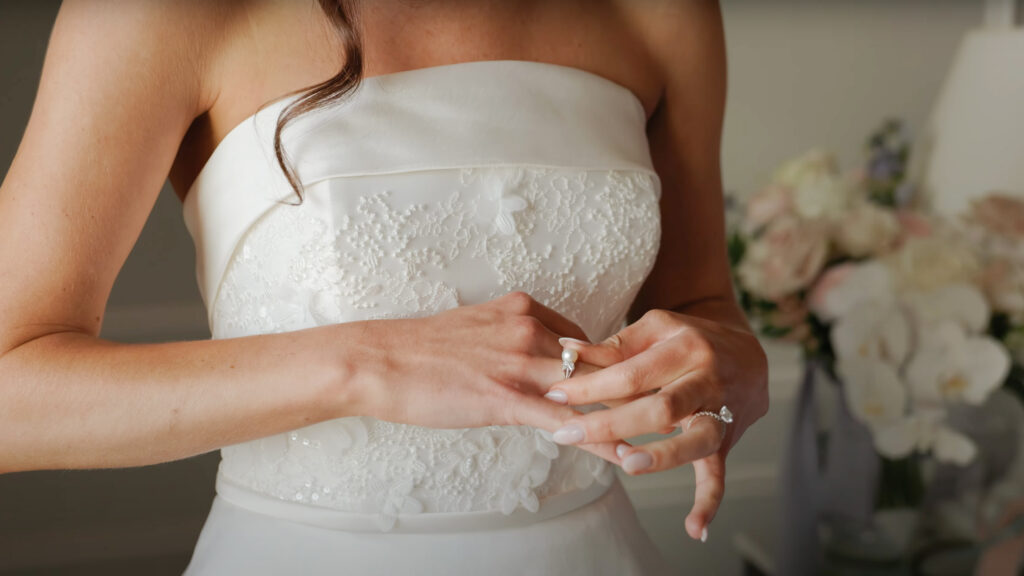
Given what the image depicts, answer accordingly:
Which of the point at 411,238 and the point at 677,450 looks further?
the point at 411,238

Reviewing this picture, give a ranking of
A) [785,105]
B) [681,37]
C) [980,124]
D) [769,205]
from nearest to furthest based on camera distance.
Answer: [681,37], [769,205], [980,124], [785,105]

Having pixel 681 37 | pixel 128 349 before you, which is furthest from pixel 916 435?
pixel 128 349

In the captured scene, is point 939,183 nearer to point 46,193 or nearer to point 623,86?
point 623,86

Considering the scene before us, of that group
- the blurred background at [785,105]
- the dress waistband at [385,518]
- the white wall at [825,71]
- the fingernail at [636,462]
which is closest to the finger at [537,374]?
the fingernail at [636,462]

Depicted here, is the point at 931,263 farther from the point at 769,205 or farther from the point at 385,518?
the point at 385,518

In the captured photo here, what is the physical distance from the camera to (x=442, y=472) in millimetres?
933

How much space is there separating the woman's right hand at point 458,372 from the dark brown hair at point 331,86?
0.19 meters

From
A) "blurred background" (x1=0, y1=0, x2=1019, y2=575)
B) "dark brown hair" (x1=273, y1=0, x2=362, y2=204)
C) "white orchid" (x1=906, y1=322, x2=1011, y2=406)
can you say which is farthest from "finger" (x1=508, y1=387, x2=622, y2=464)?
"blurred background" (x1=0, y1=0, x2=1019, y2=575)

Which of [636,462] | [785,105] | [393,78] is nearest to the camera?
[636,462]

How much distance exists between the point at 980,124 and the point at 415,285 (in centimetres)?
160

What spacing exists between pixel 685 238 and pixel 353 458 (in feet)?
1.90

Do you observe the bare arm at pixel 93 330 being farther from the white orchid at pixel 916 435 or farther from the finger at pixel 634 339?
the white orchid at pixel 916 435

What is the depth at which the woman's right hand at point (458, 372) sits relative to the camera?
0.77 metres

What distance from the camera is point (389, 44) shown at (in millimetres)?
966
